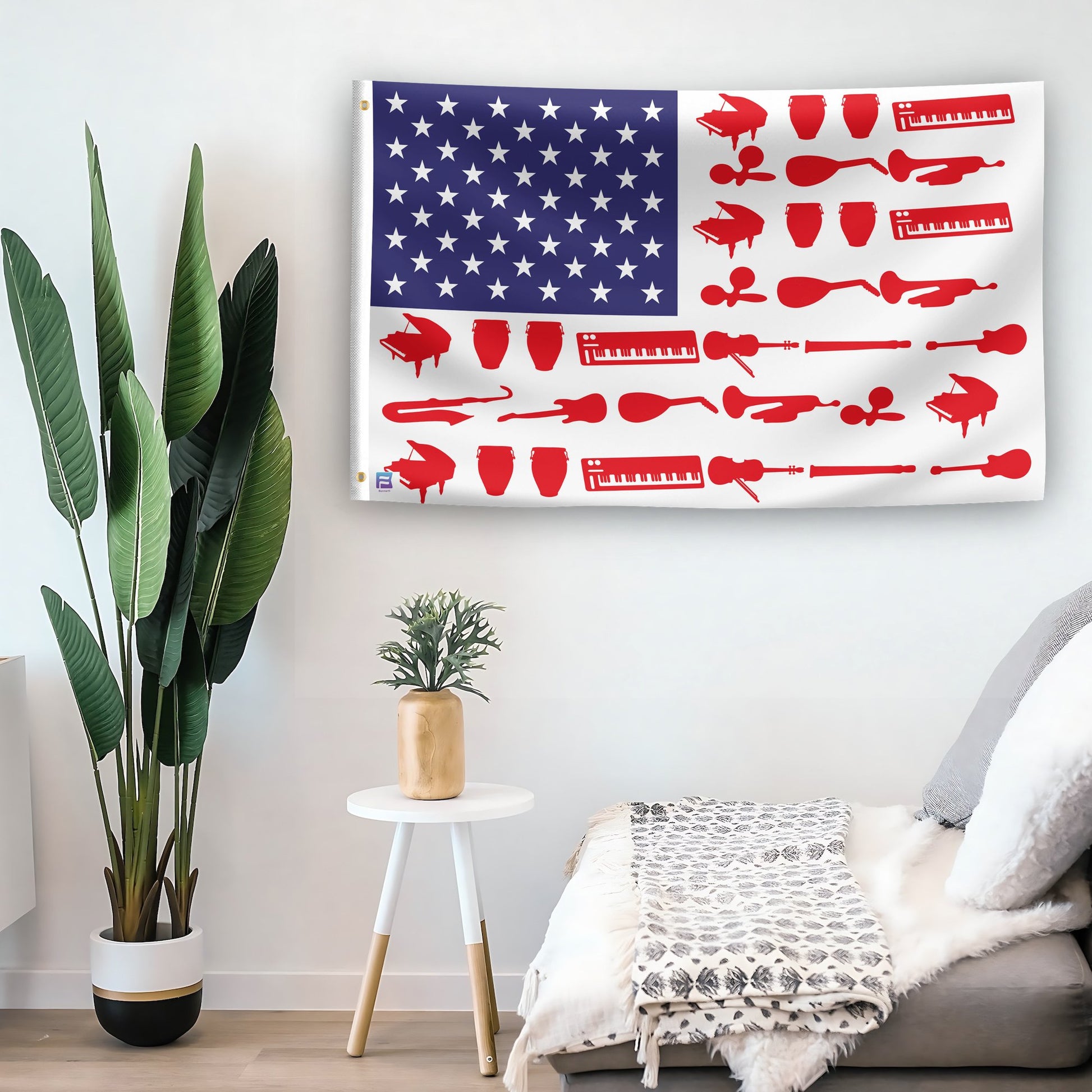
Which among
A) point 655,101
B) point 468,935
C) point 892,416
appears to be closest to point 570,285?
point 655,101

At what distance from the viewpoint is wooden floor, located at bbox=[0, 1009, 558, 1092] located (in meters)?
1.91

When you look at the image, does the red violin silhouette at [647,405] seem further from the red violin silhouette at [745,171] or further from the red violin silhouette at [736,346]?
the red violin silhouette at [745,171]

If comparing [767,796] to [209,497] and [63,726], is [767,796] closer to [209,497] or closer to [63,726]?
[209,497]

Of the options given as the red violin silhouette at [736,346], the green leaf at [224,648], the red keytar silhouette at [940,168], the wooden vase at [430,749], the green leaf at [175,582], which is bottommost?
the wooden vase at [430,749]

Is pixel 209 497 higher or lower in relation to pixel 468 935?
higher

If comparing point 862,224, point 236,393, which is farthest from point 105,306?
point 862,224

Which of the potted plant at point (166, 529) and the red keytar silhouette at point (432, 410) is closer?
the potted plant at point (166, 529)

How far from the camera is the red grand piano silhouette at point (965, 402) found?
2254 mm

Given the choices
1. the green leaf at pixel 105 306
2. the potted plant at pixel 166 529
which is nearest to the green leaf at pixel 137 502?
the potted plant at pixel 166 529

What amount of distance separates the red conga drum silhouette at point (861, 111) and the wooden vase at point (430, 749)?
1449mm

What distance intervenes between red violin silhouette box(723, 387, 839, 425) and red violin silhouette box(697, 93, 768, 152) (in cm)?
52

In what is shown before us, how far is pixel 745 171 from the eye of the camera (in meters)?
2.28

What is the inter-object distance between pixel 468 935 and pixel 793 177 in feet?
5.41

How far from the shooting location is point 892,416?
2273mm
